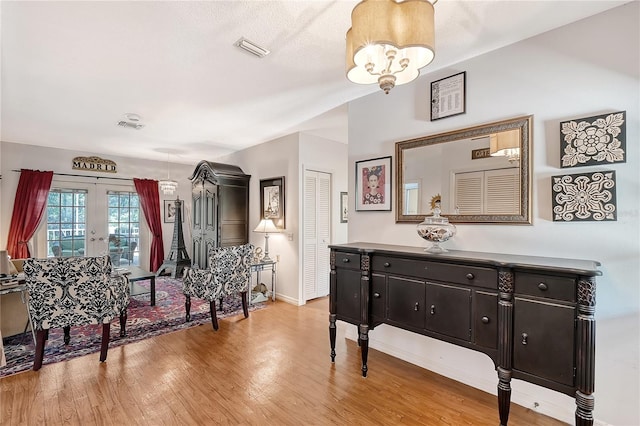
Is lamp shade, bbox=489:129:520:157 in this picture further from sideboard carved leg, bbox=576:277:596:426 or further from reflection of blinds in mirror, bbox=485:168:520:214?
sideboard carved leg, bbox=576:277:596:426

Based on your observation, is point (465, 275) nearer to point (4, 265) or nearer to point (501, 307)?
Answer: point (501, 307)

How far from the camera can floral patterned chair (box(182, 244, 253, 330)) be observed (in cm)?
339

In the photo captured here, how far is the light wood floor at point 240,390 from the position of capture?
194 centimetres

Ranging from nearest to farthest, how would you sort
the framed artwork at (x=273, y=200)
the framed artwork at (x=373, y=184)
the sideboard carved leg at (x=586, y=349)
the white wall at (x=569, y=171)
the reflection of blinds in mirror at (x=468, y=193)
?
the sideboard carved leg at (x=586, y=349)
the white wall at (x=569, y=171)
the reflection of blinds in mirror at (x=468, y=193)
the framed artwork at (x=373, y=184)
the framed artwork at (x=273, y=200)

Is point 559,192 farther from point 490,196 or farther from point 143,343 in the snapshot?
point 143,343

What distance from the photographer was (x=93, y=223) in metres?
5.78

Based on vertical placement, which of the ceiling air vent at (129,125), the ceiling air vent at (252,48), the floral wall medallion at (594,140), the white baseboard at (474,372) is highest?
the ceiling air vent at (252,48)

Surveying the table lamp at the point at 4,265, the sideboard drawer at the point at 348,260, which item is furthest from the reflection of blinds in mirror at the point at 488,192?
the table lamp at the point at 4,265

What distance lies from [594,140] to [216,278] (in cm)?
356

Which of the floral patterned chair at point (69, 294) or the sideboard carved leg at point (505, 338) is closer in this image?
the sideboard carved leg at point (505, 338)

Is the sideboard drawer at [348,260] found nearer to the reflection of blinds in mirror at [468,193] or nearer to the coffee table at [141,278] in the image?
the reflection of blinds in mirror at [468,193]

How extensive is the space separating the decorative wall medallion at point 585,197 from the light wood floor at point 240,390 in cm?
138

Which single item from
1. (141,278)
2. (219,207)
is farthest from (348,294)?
(219,207)

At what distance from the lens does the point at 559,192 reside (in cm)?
195
